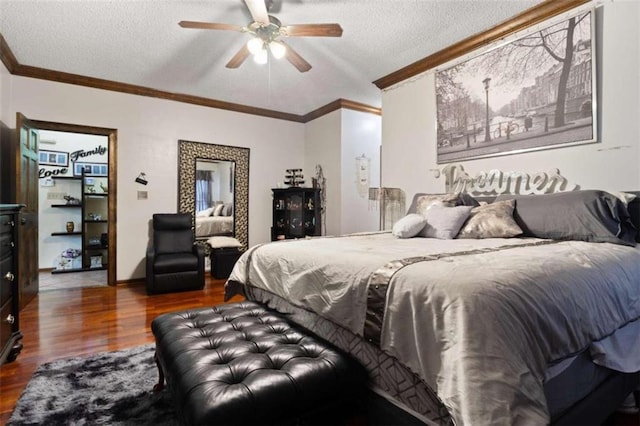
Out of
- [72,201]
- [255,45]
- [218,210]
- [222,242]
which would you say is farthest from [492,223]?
[72,201]

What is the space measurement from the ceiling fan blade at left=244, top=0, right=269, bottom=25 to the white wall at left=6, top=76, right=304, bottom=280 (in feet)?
9.14

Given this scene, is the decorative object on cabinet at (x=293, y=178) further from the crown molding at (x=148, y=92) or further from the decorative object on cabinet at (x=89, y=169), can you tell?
the decorative object on cabinet at (x=89, y=169)

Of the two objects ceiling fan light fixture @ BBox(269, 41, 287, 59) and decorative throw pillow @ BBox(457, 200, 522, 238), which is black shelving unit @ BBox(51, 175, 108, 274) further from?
decorative throw pillow @ BBox(457, 200, 522, 238)

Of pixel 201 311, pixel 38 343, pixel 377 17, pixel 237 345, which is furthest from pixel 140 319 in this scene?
pixel 377 17

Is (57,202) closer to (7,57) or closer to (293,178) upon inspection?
(7,57)

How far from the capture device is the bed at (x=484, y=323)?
0.94 metres

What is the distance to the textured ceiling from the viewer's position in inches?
105

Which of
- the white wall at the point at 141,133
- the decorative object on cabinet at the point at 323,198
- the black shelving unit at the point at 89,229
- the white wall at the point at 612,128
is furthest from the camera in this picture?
the black shelving unit at the point at 89,229

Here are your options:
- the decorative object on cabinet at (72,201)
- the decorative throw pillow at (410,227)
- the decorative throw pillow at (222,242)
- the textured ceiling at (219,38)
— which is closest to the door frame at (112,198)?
the textured ceiling at (219,38)

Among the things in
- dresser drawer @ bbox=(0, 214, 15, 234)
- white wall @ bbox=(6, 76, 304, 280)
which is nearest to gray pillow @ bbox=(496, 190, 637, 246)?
dresser drawer @ bbox=(0, 214, 15, 234)

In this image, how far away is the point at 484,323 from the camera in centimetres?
95

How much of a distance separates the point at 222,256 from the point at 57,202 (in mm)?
3417

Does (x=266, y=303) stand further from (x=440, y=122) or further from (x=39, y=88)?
(x=39, y=88)

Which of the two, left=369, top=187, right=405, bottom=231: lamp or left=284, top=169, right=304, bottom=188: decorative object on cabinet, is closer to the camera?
left=369, top=187, right=405, bottom=231: lamp
